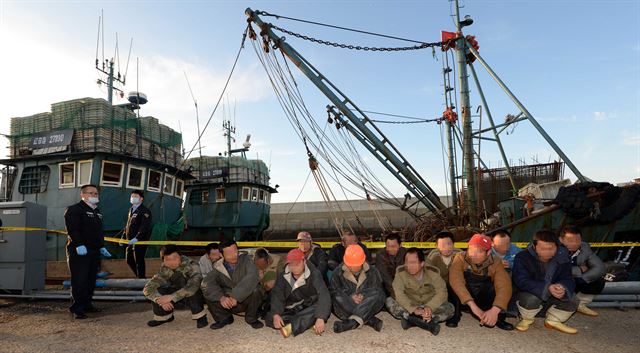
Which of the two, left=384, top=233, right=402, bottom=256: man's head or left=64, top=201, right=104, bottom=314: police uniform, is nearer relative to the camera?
left=64, top=201, right=104, bottom=314: police uniform

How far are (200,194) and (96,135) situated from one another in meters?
8.63

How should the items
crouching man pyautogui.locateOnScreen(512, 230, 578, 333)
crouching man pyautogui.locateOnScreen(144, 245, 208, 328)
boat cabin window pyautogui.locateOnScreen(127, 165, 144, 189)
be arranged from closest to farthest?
crouching man pyautogui.locateOnScreen(512, 230, 578, 333) → crouching man pyautogui.locateOnScreen(144, 245, 208, 328) → boat cabin window pyautogui.locateOnScreen(127, 165, 144, 189)

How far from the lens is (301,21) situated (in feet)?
32.8

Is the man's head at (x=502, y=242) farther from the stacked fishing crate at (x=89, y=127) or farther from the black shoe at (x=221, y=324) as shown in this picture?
the stacked fishing crate at (x=89, y=127)

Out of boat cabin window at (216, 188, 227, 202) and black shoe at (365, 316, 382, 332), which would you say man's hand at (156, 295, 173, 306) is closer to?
black shoe at (365, 316, 382, 332)

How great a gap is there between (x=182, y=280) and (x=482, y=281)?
3.91 metres

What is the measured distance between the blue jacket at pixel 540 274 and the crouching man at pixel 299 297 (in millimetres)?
2343

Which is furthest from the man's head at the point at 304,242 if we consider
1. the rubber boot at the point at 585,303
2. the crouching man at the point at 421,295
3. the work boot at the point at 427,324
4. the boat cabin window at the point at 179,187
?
the boat cabin window at the point at 179,187

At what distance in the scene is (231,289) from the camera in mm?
4371

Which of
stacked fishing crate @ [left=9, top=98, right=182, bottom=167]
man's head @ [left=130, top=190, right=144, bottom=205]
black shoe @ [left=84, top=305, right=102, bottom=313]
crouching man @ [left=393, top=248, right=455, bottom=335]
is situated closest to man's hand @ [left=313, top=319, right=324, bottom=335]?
crouching man @ [left=393, top=248, right=455, bottom=335]

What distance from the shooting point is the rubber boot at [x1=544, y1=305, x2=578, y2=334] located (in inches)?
150

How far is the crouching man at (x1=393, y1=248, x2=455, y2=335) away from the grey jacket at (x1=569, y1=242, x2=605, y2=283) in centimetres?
177

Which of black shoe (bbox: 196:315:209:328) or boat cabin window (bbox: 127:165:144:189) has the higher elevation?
boat cabin window (bbox: 127:165:144:189)

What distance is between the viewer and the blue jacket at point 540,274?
3812 millimetres
